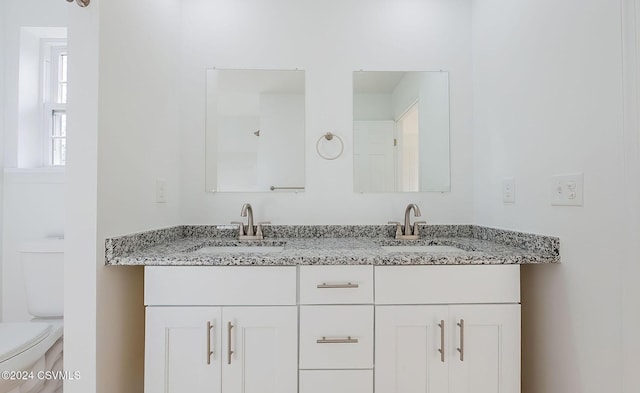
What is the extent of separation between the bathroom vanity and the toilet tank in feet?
2.15

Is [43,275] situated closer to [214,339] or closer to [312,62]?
[214,339]

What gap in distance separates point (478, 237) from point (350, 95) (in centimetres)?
112

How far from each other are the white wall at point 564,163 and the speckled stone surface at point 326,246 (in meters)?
0.10

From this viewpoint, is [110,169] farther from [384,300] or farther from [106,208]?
[384,300]

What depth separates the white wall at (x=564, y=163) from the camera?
1.02 meters

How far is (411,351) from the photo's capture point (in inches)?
48.3

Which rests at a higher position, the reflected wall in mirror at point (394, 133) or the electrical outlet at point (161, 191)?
the reflected wall in mirror at point (394, 133)

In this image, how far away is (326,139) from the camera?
1.85 metres

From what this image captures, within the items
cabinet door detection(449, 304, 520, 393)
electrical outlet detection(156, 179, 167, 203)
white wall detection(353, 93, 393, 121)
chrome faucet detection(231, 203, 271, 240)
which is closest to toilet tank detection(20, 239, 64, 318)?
electrical outlet detection(156, 179, 167, 203)

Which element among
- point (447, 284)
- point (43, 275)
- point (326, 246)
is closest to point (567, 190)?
point (447, 284)

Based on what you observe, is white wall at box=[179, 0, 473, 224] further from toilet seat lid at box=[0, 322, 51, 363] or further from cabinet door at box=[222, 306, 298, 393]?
toilet seat lid at box=[0, 322, 51, 363]

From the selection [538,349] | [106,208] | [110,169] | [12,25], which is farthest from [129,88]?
[538,349]

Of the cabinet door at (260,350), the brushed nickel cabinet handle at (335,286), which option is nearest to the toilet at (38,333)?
the cabinet door at (260,350)

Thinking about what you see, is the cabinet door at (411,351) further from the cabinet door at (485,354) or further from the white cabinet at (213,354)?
the white cabinet at (213,354)
